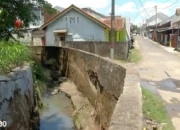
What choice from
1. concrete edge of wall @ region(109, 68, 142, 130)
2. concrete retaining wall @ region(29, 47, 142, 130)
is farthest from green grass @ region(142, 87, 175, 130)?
concrete edge of wall @ region(109, 68, 142, 130)

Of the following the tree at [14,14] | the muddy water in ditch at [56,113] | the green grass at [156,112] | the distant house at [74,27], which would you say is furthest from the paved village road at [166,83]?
the distant house at [74,27]

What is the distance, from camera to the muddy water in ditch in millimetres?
8562

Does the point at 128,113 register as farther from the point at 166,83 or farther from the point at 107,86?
the point at 166,83

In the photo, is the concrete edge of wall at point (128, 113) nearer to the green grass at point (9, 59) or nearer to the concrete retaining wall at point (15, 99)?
the concrete retaining wall at point (15, 99)

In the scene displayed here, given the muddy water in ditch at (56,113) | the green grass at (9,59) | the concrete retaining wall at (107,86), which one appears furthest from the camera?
the muddy water in ditch at (56,113)

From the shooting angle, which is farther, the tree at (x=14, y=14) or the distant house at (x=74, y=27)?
the distant house at (x=74, y=27)

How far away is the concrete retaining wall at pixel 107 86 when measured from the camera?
2.96 metres

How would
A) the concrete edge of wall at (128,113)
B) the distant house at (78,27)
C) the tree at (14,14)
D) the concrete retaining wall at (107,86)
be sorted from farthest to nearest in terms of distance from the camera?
the distant house at (78,27)
the tree at (14,14)
the concrete retaining wall at (107,86)
the concrete edge of wall at (128,113)

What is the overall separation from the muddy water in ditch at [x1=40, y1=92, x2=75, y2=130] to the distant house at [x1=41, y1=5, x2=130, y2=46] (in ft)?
49.8

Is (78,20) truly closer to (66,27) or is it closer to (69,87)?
(66,27)

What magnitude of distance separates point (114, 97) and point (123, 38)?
21562 millimetres

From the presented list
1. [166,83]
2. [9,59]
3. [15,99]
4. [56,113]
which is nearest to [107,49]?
[166,83]

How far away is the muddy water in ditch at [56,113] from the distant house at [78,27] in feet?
49.8

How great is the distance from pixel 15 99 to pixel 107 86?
2762mm
